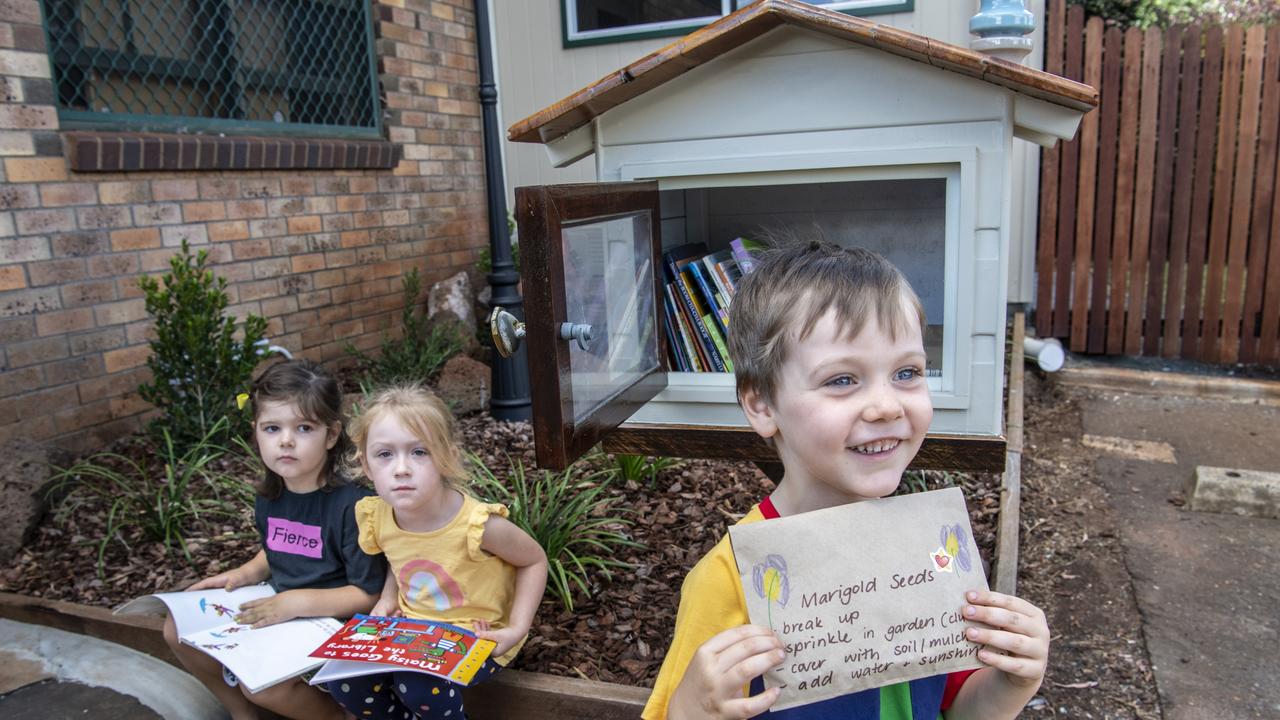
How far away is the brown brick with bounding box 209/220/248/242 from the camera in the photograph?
4.48 meters

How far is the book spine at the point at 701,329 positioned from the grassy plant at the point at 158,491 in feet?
6.06

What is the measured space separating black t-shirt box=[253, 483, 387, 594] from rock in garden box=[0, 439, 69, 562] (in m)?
1.39

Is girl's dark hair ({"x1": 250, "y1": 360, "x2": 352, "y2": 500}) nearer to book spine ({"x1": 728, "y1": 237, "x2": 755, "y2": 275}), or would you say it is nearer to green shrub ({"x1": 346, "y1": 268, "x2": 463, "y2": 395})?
book spine ({"x1": 728, "y1": 237, "x2": 755, "y2": 275})

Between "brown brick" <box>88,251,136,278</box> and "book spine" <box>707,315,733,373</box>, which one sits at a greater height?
"brown brick" <box>88,251,136,278</box>

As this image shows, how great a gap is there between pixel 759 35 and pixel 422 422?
1.19 meters

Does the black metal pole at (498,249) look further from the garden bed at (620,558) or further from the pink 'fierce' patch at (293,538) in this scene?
the pink 'fierce' patch at (293,538)

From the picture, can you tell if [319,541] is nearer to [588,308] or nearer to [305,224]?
[588,308]

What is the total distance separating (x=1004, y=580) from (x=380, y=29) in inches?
181

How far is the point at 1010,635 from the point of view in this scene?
1.15m

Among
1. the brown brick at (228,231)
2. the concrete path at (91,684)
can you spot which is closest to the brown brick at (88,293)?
the brown brick at (228,231)

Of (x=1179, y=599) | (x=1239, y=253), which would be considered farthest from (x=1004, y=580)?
(x=1239, y=253)

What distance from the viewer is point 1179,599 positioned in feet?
10.3

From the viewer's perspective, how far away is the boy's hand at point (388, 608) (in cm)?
234

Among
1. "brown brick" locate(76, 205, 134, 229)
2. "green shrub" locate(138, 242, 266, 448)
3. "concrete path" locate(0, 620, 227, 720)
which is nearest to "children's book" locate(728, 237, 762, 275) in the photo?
"concrete path" locate(0, 620, 227, 720)
